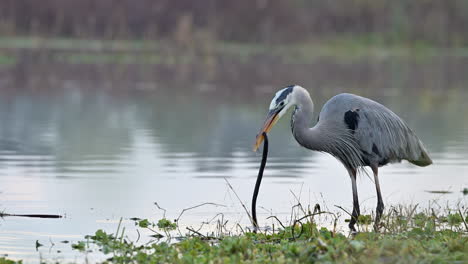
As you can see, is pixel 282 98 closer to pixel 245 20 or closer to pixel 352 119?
pixel 352 119

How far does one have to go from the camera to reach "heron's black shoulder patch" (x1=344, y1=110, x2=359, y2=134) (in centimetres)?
801

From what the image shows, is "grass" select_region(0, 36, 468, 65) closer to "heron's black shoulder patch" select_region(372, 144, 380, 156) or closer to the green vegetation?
"heron's black shoulder patch" select_region(372, 144, 380, 156)

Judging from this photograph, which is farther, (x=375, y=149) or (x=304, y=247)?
(x=375, y=149)

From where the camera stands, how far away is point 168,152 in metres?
13.0

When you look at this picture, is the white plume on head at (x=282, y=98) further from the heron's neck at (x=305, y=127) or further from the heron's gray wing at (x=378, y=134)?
the heron's gray wing at (x=378, y=134)

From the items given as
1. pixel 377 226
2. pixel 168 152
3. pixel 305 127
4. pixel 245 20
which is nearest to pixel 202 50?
pixel 245 20

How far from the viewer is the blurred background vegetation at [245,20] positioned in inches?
1417

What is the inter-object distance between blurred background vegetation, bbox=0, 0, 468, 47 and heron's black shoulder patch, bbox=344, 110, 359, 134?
89.1 ft

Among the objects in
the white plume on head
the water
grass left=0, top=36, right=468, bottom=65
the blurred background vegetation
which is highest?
the blurred background vegetation

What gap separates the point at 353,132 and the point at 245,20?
3174cm

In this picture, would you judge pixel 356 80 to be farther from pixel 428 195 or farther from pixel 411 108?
pixel 428 195

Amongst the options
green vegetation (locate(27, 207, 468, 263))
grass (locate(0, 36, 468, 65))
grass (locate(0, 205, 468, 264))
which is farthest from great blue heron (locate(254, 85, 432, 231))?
grass (locate(0, 36, 468, 65))

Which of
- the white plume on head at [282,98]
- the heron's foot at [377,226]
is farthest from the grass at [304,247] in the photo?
the white plume on head at [282,98]

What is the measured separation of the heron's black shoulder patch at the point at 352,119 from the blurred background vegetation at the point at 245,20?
89.1ft
